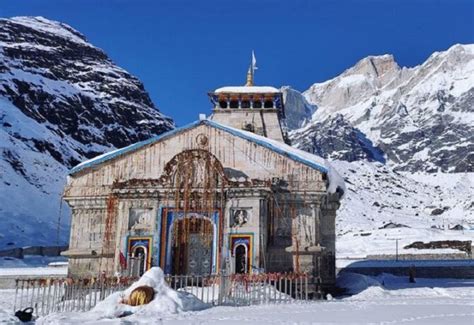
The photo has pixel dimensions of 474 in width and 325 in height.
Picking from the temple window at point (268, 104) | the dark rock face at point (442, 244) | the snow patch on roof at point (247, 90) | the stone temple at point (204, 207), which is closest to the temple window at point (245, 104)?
the snow patch on roof at point (247, 90)

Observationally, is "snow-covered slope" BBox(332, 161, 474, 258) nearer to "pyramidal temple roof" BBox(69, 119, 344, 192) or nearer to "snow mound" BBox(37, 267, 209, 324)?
"pyramidal temple roof" BBox(69, 119, 344, 192)

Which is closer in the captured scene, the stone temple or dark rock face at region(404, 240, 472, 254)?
the stone temple

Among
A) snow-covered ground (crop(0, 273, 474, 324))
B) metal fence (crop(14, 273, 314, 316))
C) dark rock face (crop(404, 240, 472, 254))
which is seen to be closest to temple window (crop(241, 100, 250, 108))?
dark rock face (crop(404, 240, 472, 254))

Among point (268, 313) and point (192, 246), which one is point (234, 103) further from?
point (268, 313)

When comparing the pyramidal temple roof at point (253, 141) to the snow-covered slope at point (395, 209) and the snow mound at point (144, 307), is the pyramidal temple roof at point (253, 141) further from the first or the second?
the snow-covered slope at point (395, 209)

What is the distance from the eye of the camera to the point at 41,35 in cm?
14975

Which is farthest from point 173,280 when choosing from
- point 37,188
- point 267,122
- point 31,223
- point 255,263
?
point 37,188

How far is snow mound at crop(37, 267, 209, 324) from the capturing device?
17.0 m

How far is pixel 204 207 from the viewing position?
27859mm

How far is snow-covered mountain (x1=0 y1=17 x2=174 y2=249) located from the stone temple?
27893 mm

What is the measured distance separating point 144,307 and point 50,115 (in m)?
96.6

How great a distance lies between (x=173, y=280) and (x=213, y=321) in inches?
311

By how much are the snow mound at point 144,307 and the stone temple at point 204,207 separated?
6.99 metres

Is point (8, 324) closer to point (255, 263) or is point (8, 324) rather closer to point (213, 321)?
point (213, 321)
